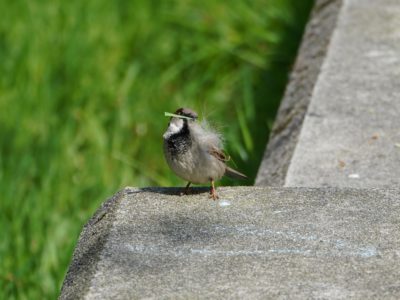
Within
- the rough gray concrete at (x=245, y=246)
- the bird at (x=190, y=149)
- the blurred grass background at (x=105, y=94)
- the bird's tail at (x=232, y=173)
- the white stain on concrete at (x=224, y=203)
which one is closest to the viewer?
the rough gray concrete at (x=245, y=246)

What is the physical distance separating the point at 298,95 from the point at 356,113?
0.45 m

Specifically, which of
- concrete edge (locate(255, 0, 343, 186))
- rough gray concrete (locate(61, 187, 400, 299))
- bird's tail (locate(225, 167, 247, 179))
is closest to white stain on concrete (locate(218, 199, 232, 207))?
rough gray concrete (locate(61, 187, 400, 299))

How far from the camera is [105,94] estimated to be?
19.1 feet

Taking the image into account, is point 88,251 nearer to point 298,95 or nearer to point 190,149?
point 190,149

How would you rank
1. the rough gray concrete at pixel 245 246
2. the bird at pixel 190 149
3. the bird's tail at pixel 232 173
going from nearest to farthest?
the rough gray concrete at pixel 245 246, the bird at pixel 190 149, the bird's tail at pixel 232 173

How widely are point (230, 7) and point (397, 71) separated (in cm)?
227

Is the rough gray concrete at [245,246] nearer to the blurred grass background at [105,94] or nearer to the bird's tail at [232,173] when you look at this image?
the bird's tail at [232,173]

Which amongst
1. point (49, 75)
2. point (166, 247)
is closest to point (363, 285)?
point (166, 247)

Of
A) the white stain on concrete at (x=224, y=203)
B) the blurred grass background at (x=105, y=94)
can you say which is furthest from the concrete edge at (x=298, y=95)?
the white stain on concrete at (x=224, y=203)

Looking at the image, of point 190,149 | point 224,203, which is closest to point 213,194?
point 224,203

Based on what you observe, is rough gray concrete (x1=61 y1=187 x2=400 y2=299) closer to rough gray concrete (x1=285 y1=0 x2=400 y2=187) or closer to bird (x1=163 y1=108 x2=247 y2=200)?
bird (x1=163 y1=108 x2=247 y2=200)

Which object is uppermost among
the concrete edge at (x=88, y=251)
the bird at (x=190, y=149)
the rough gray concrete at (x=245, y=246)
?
the bird at (x=190, y=149)

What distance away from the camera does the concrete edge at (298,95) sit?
3.99 meters

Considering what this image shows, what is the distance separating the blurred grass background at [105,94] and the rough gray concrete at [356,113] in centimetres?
56
